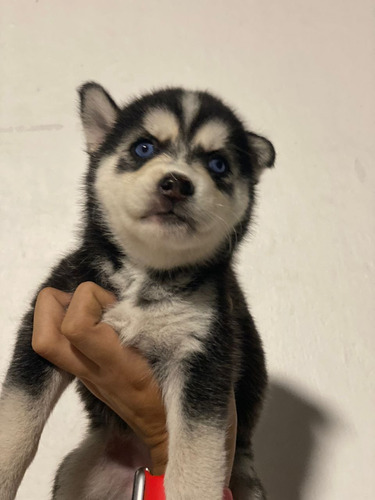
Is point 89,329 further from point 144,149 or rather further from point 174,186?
point 144,149

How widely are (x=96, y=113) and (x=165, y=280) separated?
29.0 inches

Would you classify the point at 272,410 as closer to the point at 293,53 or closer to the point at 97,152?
the point at 97,152

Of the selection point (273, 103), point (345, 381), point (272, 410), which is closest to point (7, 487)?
point (272, 410)

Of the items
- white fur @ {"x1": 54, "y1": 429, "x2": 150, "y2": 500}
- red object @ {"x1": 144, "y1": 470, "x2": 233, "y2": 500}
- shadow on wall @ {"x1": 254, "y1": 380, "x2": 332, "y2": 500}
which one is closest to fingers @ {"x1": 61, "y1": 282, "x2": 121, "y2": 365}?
red object @ {"x1": 144, "y1": 470, "x2": 233, "y2": 500}

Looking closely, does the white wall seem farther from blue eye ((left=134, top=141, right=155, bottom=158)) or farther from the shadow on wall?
blue eye ((left=134, top=141, right=155, bottom=158))

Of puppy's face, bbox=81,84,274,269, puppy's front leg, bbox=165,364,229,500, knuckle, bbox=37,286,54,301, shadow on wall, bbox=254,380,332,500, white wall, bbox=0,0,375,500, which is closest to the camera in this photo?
puppy's front leg, bbox=165,364,229,500

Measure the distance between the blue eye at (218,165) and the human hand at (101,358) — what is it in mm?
571

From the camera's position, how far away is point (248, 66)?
134 inches

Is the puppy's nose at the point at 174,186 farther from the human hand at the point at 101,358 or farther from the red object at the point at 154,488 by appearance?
the red object at the point at 154,488

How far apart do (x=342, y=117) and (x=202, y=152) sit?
6.16 ft

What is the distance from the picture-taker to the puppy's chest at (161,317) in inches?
67.2

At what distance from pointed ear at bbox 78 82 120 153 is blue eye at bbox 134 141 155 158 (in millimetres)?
252

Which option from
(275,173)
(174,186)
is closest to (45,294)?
(174,186)

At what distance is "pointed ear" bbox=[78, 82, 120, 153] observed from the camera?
6.66ft
